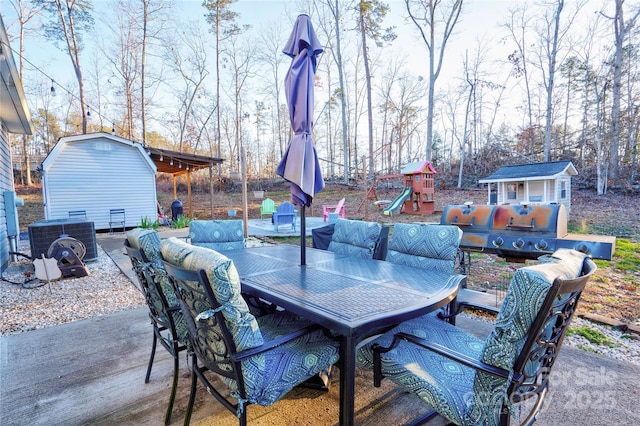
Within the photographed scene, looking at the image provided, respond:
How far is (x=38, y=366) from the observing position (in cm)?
220

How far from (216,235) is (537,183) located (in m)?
8.38

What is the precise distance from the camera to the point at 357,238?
2.87 metres

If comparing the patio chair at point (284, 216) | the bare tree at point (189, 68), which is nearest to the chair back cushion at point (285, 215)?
the patio chair at point (284, 216)

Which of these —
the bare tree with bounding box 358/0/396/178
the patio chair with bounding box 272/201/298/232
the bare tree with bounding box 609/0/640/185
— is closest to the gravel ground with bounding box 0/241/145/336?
the patio chair with bounding box 272/201/298/232

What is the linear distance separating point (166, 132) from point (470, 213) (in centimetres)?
2307

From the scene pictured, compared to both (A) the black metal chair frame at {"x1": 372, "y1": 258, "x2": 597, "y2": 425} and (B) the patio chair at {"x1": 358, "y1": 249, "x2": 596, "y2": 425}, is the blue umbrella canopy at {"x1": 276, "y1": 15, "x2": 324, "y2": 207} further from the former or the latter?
(A) the black metal chair frame at {"x1": 372, "y1": 258, "x2": 597, "y2": 425}

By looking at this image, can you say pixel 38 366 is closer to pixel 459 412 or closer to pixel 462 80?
pixel 459 412

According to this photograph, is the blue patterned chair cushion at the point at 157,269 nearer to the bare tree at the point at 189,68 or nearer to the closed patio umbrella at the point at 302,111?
the closed patio umbrella at the point at 302,111

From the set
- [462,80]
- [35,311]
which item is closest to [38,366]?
[35,311]

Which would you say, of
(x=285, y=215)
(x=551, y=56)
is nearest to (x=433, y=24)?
(x=551, y=56)

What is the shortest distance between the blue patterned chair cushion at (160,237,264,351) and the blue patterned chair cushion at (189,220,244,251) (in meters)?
1.96

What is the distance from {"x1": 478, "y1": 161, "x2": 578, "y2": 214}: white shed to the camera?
759 cm

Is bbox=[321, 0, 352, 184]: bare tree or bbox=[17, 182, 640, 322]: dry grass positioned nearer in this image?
bbox=[17, 182, 640, 322]: dry grass

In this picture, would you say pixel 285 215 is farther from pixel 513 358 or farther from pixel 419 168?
pixel 513 358
